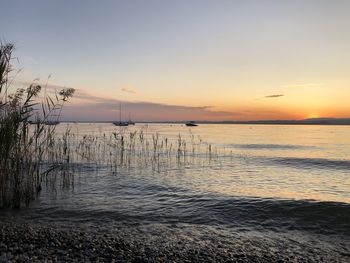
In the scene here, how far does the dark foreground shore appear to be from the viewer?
7219 mm

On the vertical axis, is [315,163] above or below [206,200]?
below

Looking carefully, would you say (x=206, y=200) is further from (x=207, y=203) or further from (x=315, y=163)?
(x=315, y=163)

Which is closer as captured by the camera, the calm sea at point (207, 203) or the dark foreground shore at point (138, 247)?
the dark foreground shore at point (138, 247)

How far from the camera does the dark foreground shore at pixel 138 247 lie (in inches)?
284

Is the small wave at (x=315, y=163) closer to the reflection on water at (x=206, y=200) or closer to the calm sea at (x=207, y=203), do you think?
the reflection on water at (x=206, y=200)

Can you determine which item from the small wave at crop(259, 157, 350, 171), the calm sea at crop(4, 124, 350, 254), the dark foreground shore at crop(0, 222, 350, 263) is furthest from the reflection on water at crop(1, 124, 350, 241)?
the small wave at crop(259, 157, 350, 171)

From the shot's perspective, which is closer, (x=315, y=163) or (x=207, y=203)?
(x=207, y=203)

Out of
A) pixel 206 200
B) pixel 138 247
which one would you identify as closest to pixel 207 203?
pixel 206 200

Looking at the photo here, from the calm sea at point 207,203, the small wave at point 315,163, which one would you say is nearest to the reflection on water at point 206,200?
the calm sea at point 207,203

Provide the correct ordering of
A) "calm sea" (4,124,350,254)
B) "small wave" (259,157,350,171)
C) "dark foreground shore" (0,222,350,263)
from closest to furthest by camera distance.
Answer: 1. "dark foreground shore" (0,222,350,263)
2. "calm sea" (4,124,350,254)
3. "small wave" (259,157,350,171)

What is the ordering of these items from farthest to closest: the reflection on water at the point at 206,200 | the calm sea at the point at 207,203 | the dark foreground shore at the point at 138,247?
the reflection on water at the point at 206,200
the calm sea at the point at 207,203
the dark foreground shore at the point at 138,247

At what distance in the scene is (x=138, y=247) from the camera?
8.11 m

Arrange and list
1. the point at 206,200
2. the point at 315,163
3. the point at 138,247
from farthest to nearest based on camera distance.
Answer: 1. the point at 315,163
2. the point at 206,200
3. the point at 138,247

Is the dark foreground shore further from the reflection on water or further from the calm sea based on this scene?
the reflection on water
